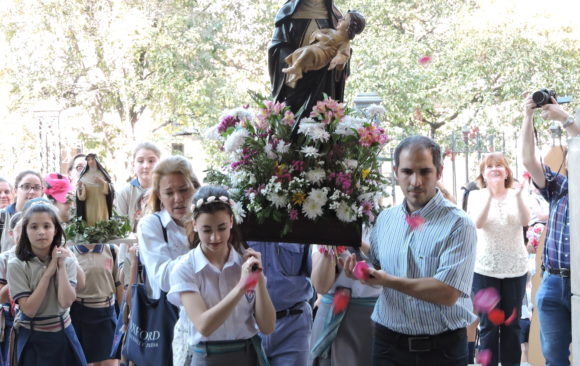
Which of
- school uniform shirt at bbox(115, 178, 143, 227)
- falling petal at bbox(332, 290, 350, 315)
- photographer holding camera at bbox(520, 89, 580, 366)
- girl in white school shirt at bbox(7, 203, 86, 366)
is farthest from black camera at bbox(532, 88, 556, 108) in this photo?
girl in white school shirt at bbox(7, 203, 86, 366)

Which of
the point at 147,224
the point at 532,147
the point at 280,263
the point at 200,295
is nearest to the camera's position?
the point at 200,295

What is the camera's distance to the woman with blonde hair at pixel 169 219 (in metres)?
3.82

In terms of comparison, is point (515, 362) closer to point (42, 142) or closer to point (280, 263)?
point (280, 263)

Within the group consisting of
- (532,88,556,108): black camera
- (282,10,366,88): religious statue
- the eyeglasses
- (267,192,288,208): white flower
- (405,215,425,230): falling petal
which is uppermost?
(282,10,366,88): religious statue

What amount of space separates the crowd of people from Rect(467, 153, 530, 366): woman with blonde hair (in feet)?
0.04

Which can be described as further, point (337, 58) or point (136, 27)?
point (136, 27)

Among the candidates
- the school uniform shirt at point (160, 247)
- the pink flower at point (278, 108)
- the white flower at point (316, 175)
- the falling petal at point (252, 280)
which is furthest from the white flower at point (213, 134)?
the falling petal at point (252, 280)

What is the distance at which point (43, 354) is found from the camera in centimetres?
537

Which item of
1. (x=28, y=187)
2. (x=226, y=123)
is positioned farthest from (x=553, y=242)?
(x=28, y=187)

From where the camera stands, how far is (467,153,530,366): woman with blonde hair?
642cm

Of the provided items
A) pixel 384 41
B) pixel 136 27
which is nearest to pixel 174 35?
pixel 136 27

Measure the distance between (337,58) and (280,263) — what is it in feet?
3.69

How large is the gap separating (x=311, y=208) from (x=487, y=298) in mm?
3354

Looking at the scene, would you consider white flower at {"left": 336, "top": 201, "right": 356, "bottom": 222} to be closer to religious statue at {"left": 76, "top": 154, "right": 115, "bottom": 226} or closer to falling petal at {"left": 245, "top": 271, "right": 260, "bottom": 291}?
falling petal at {"left": 245, "top": 271, "right": 260, "bottom": 291}
